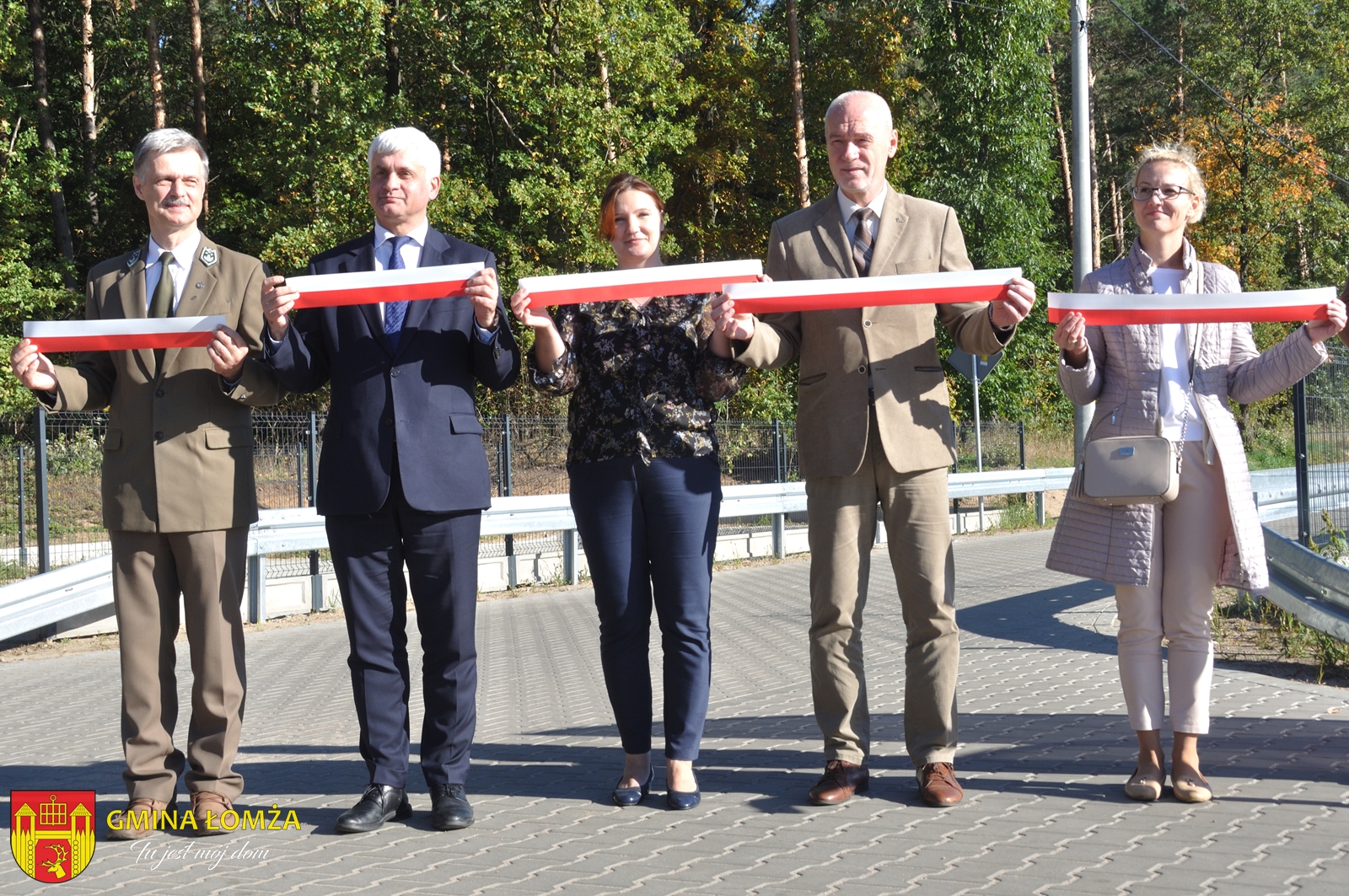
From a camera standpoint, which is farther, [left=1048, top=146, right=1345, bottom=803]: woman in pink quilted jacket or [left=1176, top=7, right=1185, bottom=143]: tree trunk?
[left=1176, top=7, right=1185, bottom=143]: tree trunk

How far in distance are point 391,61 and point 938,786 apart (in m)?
27.3

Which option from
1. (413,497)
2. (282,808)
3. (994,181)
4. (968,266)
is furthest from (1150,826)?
(994,181)

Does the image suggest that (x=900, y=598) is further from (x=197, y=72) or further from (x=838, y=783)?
(x=197, y=72)

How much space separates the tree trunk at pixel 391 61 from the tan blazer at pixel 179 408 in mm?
24507

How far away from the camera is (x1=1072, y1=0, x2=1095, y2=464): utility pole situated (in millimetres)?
15727

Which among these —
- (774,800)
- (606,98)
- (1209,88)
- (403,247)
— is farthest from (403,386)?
(606,98)

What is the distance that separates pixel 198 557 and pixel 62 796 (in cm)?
104

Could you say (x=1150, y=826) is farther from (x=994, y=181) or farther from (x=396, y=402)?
(x=994, y=181)

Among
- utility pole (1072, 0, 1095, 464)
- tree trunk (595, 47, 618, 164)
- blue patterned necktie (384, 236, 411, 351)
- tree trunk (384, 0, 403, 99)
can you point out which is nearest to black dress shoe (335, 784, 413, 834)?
blue patterned necktie (384, 236, 411, 351)

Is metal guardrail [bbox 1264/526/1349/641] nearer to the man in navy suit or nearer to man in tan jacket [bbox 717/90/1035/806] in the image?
man in tan jacket [bbox 717/90/1035/806]

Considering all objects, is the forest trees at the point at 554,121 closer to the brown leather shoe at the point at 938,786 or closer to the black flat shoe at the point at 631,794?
the black flat shoe at the point at 631,794

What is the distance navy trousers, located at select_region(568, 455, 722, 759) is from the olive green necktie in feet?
5.45

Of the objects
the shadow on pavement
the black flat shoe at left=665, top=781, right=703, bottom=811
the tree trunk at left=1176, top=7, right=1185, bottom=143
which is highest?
the tree trunk at left=1176, top=7, right=1185, bottom=143

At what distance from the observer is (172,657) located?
186 inches
